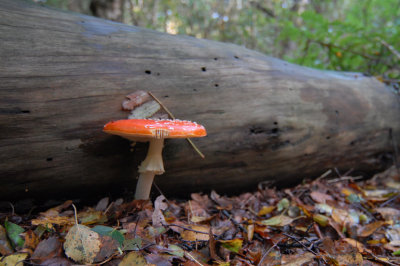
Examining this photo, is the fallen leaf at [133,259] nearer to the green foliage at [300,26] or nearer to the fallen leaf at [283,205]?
the fallen leaf at [283,205]

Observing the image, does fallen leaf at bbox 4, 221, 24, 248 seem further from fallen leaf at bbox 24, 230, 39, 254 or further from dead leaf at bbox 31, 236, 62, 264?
dead leaf at bbox 31, 236, 62, 264

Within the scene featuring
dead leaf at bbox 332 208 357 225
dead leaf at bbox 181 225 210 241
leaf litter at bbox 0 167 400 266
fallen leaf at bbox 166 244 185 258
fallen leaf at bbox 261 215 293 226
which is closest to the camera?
leaf litter at bbox 0 167 400 266

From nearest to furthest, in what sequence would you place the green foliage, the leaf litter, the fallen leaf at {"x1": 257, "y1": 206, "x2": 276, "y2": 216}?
1. the leaf litter
2. the fallen leaf at {"x1": 257, "y1": 206, "x2": 276, "y2": 216}
3. the green foliage

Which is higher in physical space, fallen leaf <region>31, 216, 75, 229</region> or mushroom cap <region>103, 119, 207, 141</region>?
mushroom cap <region>103, 119, 207, 141</region>

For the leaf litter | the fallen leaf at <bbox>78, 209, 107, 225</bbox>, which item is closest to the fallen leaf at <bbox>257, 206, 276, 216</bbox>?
the leaf litter

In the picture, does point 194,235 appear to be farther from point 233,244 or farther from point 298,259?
point 298,259

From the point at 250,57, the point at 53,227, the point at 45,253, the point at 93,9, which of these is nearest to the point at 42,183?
the point at 53,227

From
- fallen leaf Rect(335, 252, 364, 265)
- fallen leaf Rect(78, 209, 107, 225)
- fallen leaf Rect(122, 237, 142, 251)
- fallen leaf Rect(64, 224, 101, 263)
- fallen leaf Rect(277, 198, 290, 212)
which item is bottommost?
fallen leaf Rect(277, 198, 290, 212)

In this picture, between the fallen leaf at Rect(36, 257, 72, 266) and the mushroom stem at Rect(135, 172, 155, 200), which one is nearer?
the fallen leaf at Rect(36, 257, 72, 266)
